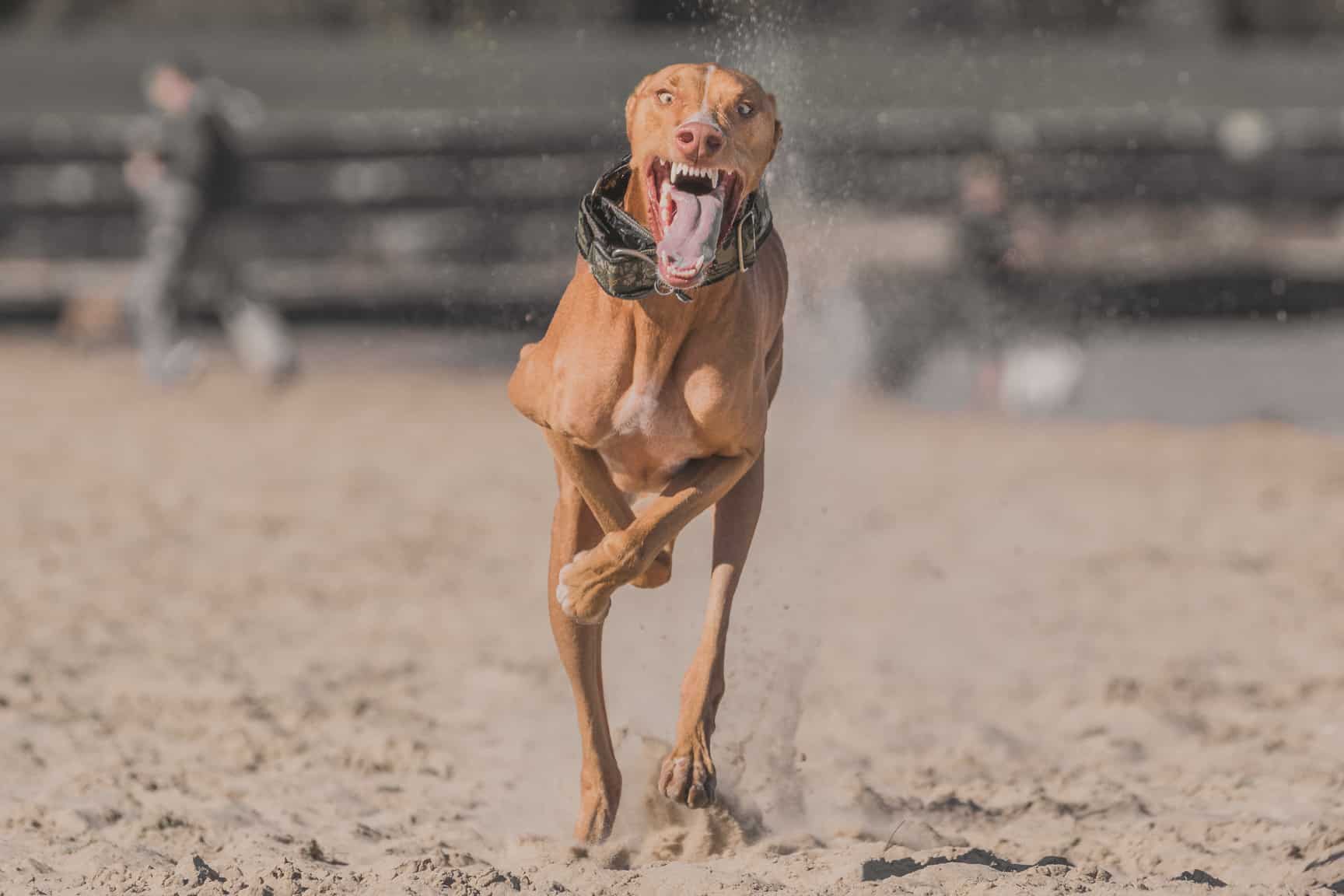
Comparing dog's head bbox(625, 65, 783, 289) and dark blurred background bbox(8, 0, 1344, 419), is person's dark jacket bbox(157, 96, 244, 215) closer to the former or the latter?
dark blurred background bbox(8, 0, 1344, 419)

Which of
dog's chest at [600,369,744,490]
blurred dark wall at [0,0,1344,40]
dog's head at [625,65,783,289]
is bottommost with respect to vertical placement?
dog's chest at [600,369,744,490]

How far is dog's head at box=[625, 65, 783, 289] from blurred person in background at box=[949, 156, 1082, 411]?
8.21m

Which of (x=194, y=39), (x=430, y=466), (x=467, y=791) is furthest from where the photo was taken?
(x=194, y=39)

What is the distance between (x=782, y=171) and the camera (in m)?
6.33

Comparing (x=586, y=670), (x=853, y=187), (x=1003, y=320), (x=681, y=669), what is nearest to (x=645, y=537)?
(x=586, y=670)

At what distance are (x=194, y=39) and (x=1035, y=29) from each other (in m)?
11.6

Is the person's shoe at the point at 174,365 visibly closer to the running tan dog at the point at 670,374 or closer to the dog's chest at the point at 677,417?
the running tan dog at the point at 670,374

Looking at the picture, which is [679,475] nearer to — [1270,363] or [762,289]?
[762,289]

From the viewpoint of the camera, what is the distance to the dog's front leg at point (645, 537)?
3.76 m

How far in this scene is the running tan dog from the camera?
3.51m

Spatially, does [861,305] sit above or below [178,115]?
below

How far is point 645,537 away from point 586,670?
51 centimetres

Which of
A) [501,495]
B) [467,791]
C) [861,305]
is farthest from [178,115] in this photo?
[467,791]

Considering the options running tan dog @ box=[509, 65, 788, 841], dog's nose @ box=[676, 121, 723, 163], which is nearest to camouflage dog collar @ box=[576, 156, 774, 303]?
running tan dog @ box=[509, 65, 788, 841]
